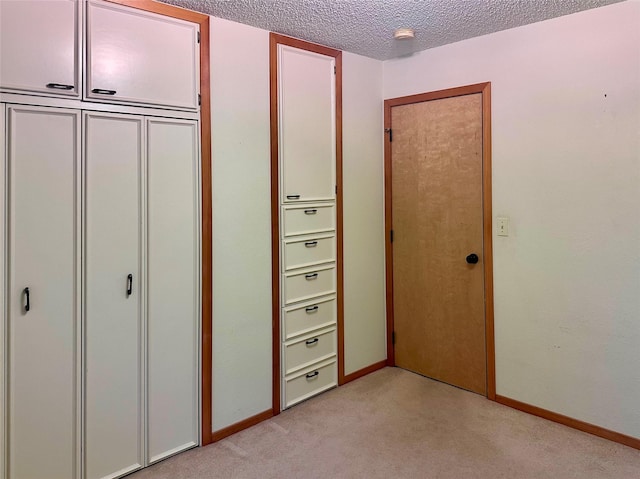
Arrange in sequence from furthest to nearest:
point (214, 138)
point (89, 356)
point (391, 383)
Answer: point (391, 383) < point (214, 138) < point (89, 356)

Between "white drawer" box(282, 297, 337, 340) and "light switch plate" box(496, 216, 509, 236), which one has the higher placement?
"light switch plate" box(496, 216, 509, 236)

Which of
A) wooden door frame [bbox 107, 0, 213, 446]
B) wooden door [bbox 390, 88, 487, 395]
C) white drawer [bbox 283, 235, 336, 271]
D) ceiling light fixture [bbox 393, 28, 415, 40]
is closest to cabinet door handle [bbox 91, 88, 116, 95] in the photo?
wooden door frame [bbox 107, 0, 213, 446]

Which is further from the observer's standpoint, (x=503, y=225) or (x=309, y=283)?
(x=309, y=283)

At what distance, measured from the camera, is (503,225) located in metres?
2.88

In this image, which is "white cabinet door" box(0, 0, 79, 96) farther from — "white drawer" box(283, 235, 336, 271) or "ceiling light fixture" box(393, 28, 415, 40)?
"ceiling light fixture" box(393, 28, 415, 40)

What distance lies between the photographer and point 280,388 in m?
2.85

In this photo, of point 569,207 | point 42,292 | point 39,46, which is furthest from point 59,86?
point 569,207

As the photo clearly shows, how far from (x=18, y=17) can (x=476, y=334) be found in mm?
3106

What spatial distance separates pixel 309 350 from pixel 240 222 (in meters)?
1.04

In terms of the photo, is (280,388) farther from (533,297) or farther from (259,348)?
(533,297)

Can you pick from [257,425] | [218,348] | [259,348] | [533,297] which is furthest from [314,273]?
[533,297]

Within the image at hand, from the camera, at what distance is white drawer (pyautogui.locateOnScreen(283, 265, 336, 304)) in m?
2.90

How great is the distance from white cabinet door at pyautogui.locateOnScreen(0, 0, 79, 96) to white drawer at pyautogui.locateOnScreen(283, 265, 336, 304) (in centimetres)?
162

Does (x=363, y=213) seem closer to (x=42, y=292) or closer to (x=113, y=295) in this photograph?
(x=113, y=295)
